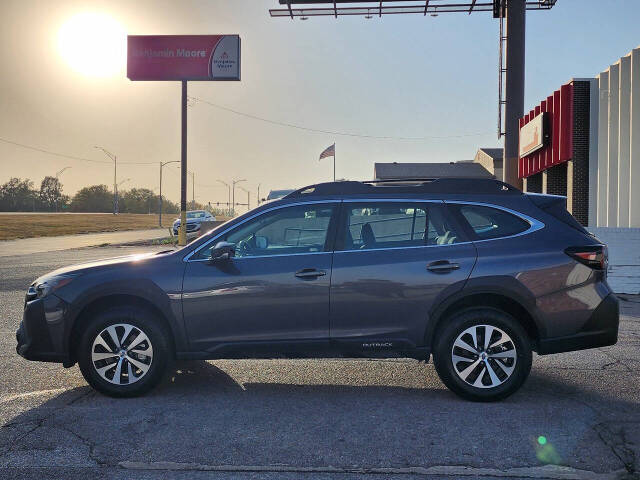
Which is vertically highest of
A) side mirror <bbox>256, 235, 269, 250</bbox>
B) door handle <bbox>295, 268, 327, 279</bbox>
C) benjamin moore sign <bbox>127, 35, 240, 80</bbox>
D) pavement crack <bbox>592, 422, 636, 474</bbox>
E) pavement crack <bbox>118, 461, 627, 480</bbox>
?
benjamin moore sign <bbox>127, 35, 240, 80</bbox>

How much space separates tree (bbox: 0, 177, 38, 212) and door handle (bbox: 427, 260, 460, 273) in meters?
150

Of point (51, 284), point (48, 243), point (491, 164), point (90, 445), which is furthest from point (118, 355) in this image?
point (491, 164)

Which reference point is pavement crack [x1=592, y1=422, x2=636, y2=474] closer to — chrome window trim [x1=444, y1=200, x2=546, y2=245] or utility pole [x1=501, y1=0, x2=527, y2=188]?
chrome window trim [x1=444, y1=200, x2=546, y2=245]

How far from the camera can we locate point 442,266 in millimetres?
5363

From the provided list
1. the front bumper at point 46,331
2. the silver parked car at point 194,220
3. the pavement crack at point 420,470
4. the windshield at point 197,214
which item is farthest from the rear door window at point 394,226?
the windshield at point 197,214

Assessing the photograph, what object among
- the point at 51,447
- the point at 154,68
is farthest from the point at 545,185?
the point at 51,447

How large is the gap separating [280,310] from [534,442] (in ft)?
7.16

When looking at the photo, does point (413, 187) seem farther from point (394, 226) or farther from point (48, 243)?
point (48, 243)

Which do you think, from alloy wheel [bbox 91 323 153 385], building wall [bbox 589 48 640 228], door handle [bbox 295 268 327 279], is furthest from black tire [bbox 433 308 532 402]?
building wall [bbox 589 48 640 228]

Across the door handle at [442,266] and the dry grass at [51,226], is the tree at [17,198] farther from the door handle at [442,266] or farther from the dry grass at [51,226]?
the door handle at [442,266]

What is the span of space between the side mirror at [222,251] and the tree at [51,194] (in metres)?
159

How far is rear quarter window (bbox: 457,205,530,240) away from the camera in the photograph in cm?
553

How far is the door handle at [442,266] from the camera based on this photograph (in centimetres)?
536

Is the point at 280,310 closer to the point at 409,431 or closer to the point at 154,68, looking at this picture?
the point at 409,431
